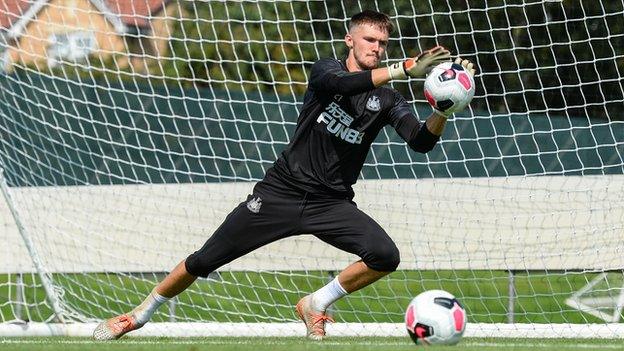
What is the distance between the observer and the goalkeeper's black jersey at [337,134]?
22.6 ft

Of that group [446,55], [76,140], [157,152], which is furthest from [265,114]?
[446,55]

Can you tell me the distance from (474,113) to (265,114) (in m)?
1.63

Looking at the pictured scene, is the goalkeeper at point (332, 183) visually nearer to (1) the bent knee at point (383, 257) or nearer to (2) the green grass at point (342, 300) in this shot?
(1) the bent knee at point (383, 257)

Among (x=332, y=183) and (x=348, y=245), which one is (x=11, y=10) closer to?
(x=332, y=183)

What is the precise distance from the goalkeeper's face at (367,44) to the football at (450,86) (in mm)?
628

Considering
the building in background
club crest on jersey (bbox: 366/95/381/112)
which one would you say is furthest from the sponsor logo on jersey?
the building in background

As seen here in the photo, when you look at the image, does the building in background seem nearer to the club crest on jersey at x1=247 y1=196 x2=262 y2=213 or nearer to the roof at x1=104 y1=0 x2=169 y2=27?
the roof at x1=104 y1=0 x2=169 y2=27

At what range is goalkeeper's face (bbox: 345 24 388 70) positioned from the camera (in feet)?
22.3

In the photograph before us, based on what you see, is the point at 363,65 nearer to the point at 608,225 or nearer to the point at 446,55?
the point at 446,55

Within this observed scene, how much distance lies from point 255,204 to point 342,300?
3409 mm

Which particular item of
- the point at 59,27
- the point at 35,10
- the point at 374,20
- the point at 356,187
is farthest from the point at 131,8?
the point at 374,20

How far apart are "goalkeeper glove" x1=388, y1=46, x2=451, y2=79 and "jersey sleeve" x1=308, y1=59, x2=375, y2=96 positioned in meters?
0.16

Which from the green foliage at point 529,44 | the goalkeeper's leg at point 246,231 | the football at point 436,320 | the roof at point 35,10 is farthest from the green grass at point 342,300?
the football at point 436,320

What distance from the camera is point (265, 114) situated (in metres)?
9.38
